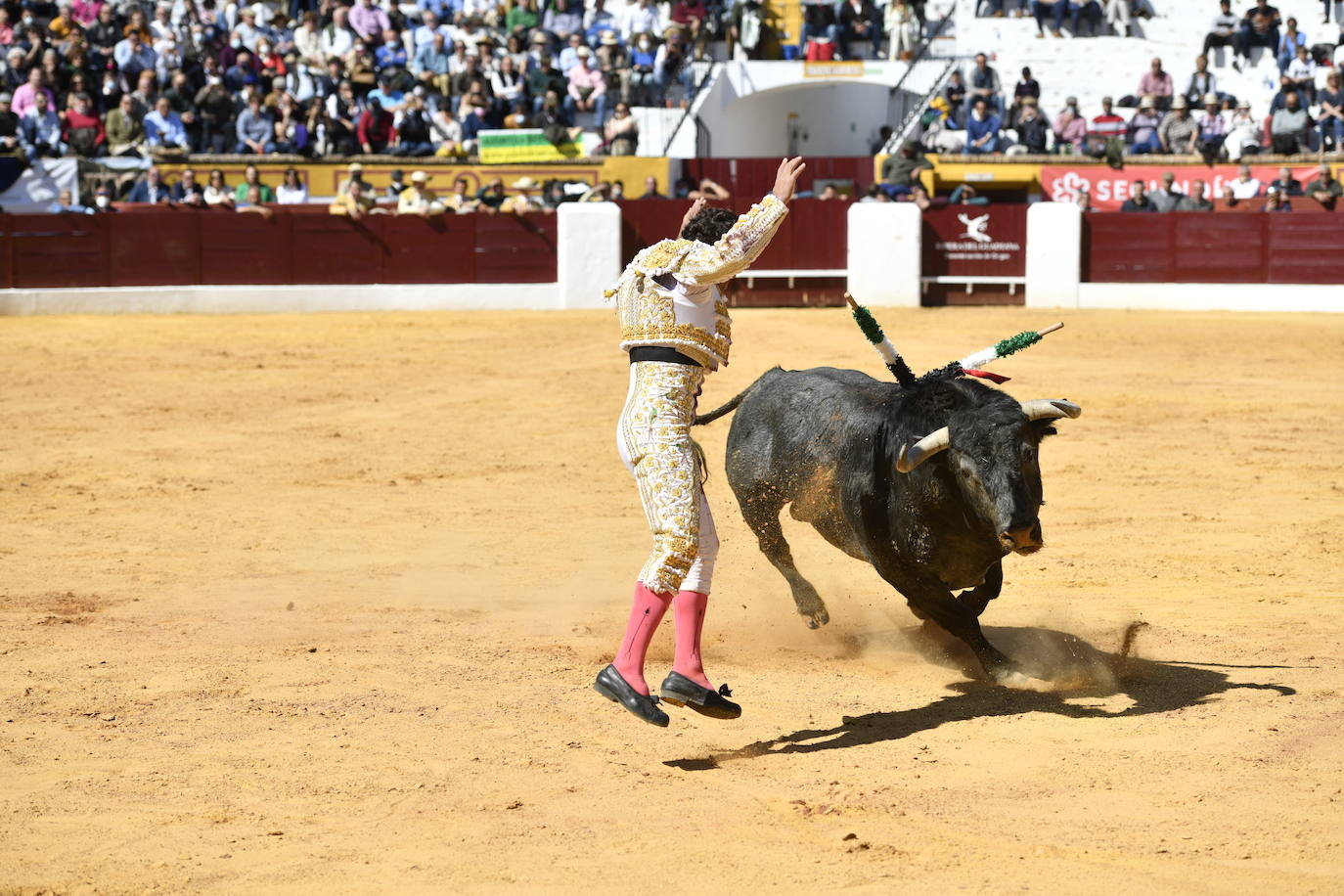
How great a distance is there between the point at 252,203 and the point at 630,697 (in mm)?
16449

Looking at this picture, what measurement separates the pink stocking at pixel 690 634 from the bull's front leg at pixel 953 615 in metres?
0.89

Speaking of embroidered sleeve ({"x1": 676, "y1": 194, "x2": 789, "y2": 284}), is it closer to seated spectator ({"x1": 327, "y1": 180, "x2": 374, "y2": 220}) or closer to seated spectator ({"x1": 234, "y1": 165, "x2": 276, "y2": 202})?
seated spectator ({"x1": 327, "y1": 180, "x2": 374, "y2": 220})

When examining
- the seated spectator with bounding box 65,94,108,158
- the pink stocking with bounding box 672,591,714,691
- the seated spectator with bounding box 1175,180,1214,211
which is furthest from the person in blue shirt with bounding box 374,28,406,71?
the pink stocking with bounding box 672,591,714,691

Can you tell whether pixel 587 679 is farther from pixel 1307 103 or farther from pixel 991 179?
pixel 1307 103

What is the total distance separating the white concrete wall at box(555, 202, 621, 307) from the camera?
763 inches

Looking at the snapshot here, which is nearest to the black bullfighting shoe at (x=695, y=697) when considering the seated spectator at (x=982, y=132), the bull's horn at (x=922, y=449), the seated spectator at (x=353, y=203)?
the bull's horn at (x=922, y=449)

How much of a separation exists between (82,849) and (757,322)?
1387 cm

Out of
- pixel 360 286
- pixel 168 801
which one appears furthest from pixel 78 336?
pixel 168 801

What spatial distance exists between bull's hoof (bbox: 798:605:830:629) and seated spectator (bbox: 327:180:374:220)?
564 inches

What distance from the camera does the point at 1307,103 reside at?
70.2ft

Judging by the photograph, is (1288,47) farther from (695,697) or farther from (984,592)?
(695,697)

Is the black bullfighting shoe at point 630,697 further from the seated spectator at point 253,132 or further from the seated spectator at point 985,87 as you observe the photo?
the seated spectator at point 985,87

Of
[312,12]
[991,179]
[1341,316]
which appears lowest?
[1341,316]

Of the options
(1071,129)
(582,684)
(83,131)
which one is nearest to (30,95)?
(83,131)
